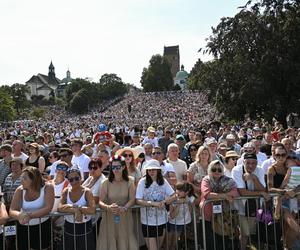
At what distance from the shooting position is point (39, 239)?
232 inches

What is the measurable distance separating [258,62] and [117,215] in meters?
20.4

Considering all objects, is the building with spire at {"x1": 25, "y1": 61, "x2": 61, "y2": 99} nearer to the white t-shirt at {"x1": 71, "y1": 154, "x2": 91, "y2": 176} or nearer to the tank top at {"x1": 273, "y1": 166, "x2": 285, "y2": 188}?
the white t-shirt at {"x1": 71, "y1": 154, "x2": 91, "y2": 176}

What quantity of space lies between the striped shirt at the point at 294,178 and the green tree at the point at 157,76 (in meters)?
108

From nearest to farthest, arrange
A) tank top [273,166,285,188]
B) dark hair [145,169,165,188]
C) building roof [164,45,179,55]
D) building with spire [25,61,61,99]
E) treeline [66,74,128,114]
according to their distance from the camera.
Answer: dark hair [145,169,165,188] < tank top [273,166,285,188] < treeline [66,74,128,114] < building roof [164,45,179,55] < building with spire [25,61,61,99]

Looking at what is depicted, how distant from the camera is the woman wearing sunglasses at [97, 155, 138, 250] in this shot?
6238 mm

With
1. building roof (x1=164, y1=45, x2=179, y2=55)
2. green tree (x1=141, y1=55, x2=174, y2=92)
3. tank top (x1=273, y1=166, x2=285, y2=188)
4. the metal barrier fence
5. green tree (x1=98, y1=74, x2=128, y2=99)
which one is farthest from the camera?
building roof (x1=164, y1=45, x2=179, y2=55)

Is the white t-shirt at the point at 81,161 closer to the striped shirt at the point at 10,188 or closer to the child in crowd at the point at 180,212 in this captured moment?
the striped shirt at the point at 10,188

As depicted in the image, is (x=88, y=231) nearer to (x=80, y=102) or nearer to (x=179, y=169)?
(x=179, y=169)

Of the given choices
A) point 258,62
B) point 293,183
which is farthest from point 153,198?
point 258,62

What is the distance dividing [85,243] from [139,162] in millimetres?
3355

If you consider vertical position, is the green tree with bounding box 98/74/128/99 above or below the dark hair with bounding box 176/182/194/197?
above

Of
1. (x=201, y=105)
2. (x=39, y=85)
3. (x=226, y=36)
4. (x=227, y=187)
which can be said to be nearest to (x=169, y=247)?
(x=227, y=187)

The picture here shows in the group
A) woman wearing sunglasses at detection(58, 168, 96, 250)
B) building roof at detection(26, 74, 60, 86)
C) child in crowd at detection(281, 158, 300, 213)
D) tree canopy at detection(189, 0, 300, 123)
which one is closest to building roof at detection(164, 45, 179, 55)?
building roof at detection(26, 74, 60, 86)

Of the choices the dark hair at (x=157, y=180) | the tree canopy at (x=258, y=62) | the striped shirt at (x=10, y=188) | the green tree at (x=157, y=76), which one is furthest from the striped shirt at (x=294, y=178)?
the green tree at (x=157, y=76)
